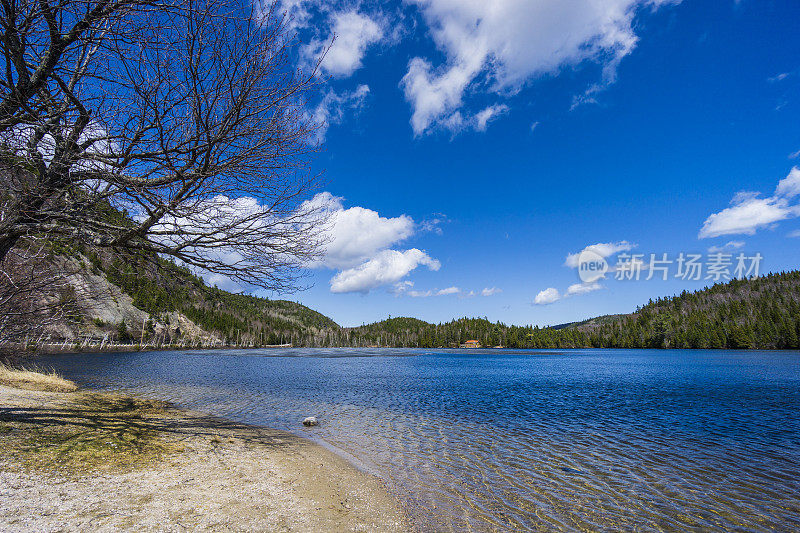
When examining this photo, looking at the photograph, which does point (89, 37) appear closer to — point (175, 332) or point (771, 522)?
point (771, 522)

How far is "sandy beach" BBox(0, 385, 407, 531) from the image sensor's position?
267 inches

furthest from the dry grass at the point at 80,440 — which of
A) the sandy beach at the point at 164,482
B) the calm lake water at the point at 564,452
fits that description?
the calm lake water at the point at 564,452

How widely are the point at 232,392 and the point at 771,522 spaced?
32811mm

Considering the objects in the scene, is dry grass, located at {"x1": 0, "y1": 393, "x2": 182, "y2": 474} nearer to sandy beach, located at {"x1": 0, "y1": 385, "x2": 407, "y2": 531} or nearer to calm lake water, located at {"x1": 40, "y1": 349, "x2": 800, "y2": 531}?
sandy beach, located at {"x1": 0, "y1": 385, "x2": 407, "y2": 531}

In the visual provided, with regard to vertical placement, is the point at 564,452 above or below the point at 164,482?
below

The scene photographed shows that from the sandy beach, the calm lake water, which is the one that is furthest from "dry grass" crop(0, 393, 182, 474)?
the calm lake water

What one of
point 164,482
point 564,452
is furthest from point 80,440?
point 564,452

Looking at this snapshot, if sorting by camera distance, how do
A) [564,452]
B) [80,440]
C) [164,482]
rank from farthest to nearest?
[564,452] → [80,440] → [164,482]

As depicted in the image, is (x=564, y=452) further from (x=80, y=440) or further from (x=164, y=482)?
(x=80, y=440)

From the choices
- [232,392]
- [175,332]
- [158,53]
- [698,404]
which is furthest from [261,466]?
[175,332]

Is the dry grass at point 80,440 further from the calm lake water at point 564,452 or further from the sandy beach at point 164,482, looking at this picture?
the calm lake water at point 564,452

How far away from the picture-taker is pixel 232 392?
31.5m

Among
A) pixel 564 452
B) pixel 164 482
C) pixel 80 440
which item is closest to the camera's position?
pixel 164 482

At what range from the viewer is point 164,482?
8.62m
